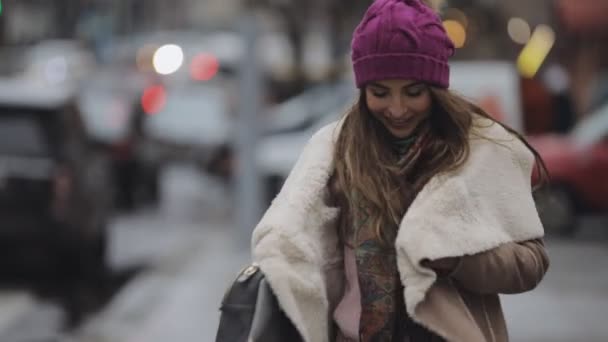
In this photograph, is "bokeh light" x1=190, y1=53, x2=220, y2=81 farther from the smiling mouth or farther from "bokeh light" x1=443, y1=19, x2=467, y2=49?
the smiling mouth

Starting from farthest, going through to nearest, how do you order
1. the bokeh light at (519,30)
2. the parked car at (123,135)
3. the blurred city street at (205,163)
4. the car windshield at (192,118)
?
the bokeh light at (519,30) → the car windshield at (192,118) → the parked car at (123,135) → the blurred city street at (205,163)

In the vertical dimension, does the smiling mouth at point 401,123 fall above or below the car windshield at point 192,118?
above

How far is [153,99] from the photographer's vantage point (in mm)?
19625

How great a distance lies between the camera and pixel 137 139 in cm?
1762

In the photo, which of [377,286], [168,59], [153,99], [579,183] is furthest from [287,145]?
[377,286]

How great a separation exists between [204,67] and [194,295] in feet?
39.7

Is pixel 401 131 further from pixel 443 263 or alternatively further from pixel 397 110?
pixel 443 263

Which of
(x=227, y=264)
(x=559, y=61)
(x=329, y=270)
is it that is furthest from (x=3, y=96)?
(x=559, y=61)

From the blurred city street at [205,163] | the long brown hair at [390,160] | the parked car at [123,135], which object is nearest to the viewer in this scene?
the long brown hair at [390,160]

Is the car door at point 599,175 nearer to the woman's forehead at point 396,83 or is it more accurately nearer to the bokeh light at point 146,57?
the bokeh light at point 146,57

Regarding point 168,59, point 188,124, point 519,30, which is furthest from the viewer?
point 519,30

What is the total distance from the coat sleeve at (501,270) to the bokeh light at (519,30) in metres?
23.7

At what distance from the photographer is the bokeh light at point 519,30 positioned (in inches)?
1049

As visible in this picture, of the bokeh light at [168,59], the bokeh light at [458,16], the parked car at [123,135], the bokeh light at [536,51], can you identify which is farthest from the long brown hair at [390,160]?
the bokeh light at [458,16]
